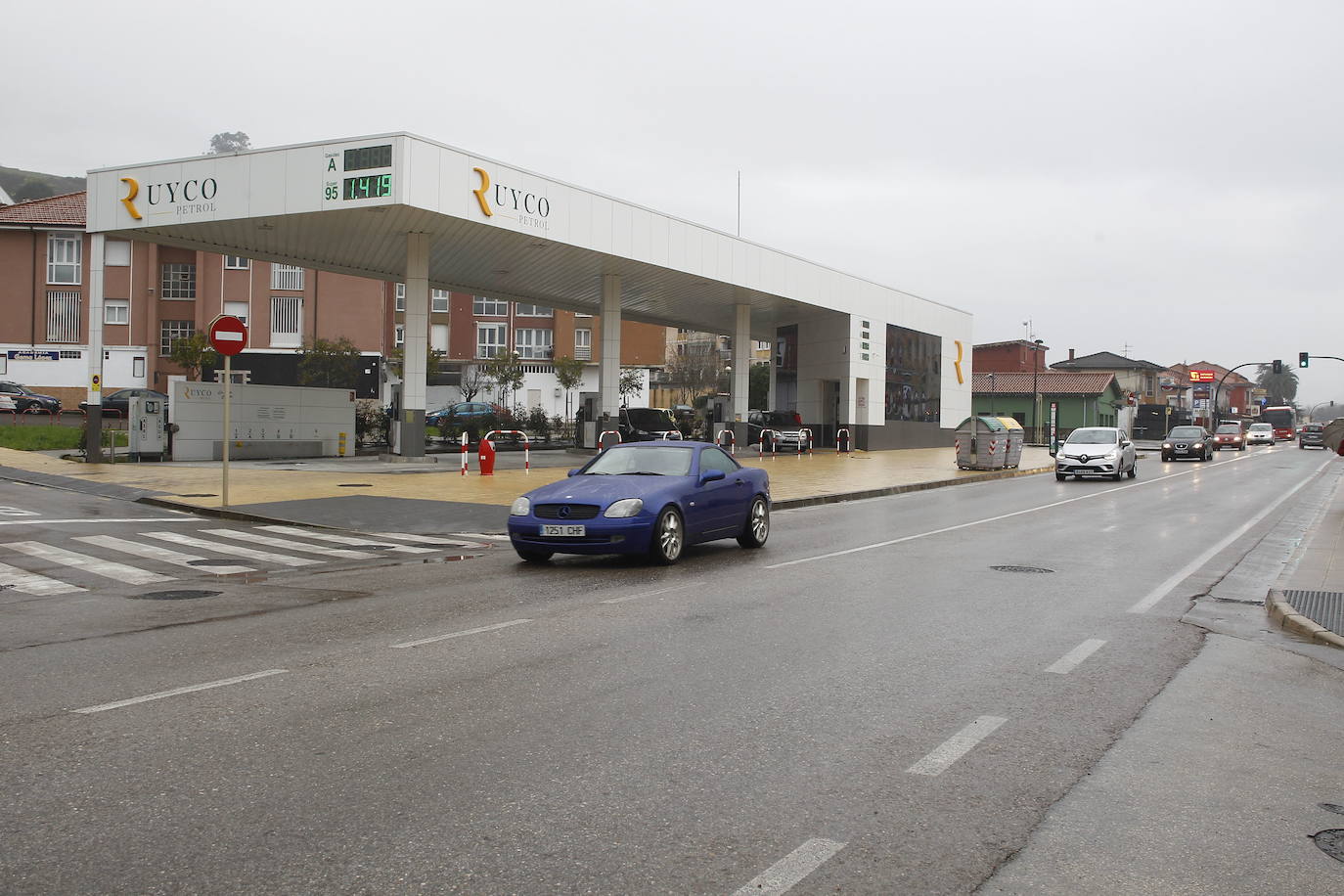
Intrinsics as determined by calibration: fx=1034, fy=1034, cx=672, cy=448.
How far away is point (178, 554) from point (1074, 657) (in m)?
10.3

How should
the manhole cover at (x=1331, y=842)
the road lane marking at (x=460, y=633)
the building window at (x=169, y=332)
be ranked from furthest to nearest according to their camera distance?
the building window at (x=169, y=332) < the road lane marking at (x=460, y=633) < the manhole cover at (x=1331, y=842)

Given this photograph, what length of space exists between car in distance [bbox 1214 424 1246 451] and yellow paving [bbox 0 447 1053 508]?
44231mm

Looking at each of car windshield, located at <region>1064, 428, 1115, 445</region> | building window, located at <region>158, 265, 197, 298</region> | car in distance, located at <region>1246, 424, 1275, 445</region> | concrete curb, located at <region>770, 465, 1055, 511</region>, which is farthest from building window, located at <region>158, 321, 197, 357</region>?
car in distance, located at <region>1246, 424, 1275, 445</region>

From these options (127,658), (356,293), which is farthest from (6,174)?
(127,658)

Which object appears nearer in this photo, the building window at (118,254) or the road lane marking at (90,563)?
the road lane marking at (90,563)

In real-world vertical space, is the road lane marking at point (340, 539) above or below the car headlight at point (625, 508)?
below

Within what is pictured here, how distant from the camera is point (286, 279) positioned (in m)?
61.2

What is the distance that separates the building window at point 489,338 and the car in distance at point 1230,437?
169 ft

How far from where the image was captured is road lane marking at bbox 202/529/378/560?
42.4ft

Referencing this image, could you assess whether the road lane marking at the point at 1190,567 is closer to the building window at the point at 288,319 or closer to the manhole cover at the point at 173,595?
the manhole cover at the point at 173,595

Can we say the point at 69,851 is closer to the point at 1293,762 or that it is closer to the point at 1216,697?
the point at 1293,762

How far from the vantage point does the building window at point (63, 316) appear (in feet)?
186

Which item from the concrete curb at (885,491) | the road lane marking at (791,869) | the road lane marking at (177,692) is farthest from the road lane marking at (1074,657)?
the concrete curb at (885,491)

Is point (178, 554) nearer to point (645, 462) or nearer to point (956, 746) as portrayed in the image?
point (645, 462)
